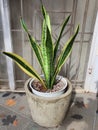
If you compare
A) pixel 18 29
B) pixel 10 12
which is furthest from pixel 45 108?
pixel 10 12

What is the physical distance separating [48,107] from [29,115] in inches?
15.6

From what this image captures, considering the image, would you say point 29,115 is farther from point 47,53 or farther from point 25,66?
point 47,53

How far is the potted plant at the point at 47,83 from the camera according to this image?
1365 mm

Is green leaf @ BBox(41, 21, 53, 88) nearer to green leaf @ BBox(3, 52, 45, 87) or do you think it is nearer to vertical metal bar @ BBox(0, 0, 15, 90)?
green leaf @ BBox(3, 52, 45, 87)

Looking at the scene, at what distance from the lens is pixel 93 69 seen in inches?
74.5

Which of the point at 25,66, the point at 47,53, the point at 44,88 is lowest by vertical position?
the point at 44,88

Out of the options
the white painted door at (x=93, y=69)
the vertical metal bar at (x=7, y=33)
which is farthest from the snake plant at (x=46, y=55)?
the white painted door at (x=93, y=69)

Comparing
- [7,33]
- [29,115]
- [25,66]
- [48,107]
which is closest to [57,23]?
[7,33]

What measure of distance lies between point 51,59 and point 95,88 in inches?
33.6

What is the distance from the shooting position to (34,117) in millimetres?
1594

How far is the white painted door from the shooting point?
5.79ft

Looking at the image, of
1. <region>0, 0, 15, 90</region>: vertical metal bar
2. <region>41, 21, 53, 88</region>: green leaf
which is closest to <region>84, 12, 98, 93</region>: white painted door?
<region>41, 21, 53, 88</region>: green leaf

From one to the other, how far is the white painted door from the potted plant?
0.47 m

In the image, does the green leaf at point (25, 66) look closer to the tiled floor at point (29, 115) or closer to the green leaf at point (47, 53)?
the green leaf at point (47, 53)
